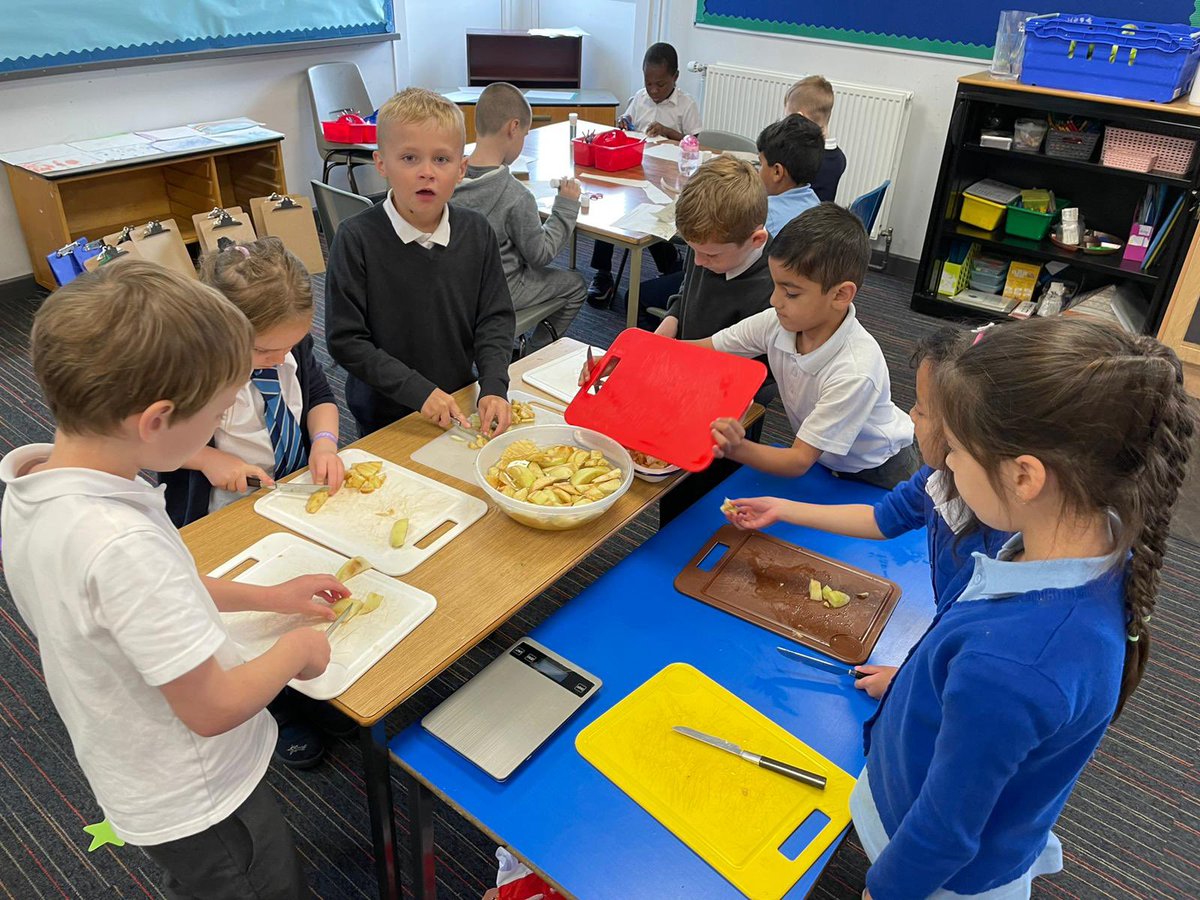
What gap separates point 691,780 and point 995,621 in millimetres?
476

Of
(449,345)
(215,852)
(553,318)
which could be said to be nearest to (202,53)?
(553,318)

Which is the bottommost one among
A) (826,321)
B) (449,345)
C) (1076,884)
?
(1076,884)

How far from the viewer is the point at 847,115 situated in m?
4.64

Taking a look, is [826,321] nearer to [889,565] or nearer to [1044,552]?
[889,565]

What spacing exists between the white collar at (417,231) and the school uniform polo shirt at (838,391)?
27.8 inches

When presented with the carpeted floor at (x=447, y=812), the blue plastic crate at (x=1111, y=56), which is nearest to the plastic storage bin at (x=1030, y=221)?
the blue plastic crate at (x=1111, y=56)

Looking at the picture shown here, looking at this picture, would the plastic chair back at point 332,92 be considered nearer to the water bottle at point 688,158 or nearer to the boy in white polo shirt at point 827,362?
the water bottle at point 688,158

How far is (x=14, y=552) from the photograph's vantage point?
0.92 meters

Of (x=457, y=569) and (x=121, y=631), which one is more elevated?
(x=121, y=631)

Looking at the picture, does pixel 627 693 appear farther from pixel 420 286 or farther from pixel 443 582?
pixel 420 286

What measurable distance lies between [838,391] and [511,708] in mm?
896

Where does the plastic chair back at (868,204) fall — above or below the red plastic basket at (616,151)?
below

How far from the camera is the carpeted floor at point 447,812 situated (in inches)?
66.3

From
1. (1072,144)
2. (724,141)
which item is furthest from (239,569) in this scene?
(1072,144)
